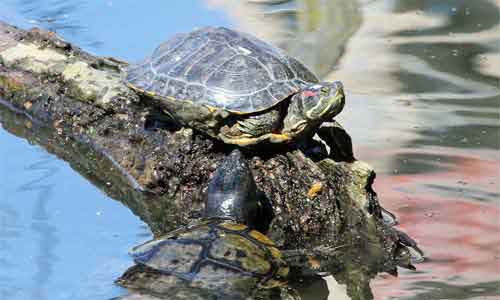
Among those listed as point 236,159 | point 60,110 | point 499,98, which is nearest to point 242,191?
point 236,159

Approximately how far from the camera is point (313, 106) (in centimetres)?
600

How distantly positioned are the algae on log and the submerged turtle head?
224 mm

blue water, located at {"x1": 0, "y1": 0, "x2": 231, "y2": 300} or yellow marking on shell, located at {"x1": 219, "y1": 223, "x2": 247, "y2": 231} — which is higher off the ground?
yellow marking on shell, located at {"x1": 219, "y1": 223, "x2": 247, "y2": 231}

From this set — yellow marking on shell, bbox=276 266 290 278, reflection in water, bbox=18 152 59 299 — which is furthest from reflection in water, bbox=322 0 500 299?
reflection in water, bbox=18 152 59 299

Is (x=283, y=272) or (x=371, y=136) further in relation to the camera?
(x=371, y=136)

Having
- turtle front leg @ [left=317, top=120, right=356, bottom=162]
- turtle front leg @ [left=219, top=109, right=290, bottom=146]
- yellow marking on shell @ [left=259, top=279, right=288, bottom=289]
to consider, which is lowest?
yellow marking on shell @ [left=259, top=279, right=288, bottom=289]

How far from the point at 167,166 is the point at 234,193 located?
0.74 meters

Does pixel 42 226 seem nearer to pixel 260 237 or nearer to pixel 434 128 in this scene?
pixel 260 237

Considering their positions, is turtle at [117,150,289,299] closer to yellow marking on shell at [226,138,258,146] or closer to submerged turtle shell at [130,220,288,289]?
submerged turtle shell at [130,220,288,289]

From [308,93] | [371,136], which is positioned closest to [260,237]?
[308,93]

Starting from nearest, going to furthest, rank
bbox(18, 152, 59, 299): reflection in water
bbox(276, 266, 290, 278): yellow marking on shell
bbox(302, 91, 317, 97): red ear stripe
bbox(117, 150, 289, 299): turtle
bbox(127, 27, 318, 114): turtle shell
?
bbox(117, 150, 289, 299): turtle
bbox(276, 266, 290, 278): yellow marking on shell
bbox(18, 152, 59, 299): reflection in water
bbox(302, 91, 317, 97): red ear stripe
bbox(127, 27, 318, 114): turtle shell

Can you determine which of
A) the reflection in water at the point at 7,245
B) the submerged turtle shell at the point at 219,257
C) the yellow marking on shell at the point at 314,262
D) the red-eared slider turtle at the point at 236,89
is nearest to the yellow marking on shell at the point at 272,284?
the submerged turtle shell at the point at 219,257

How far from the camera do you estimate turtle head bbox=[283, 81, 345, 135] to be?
19.7 feet

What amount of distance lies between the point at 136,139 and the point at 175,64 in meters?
0.65
